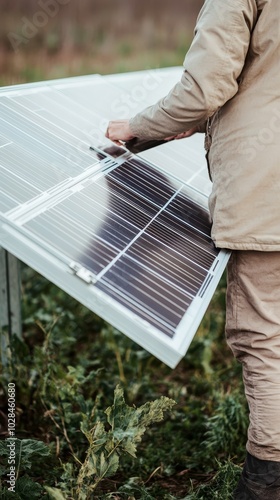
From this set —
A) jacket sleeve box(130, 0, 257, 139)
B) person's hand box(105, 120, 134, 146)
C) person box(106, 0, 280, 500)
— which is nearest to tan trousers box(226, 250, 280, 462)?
person box(106, 0, 280, 500)

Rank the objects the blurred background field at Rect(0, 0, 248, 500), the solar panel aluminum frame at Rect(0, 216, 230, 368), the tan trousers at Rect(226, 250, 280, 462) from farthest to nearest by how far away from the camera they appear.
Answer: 1. the blurred background field at Rect(0, 0, 248, 500)
2. the tan trousers at Rect(226, 250, 280, 462)
3. the solar panel aluminum frame at Rect(0, 216, 230, 368)

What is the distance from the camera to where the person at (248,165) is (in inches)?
99.0

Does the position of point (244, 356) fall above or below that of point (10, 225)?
below

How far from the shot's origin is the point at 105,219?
106 inches

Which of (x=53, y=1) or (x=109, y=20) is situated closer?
(x=53, y=1)

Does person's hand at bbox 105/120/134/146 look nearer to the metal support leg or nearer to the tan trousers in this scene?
the tan trousers

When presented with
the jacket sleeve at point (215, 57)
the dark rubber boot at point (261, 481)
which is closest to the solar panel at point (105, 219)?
the jacket sleeve at point (215, 57)

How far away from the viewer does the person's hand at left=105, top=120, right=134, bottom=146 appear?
3093 millimetres

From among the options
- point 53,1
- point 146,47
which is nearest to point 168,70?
point 146,47

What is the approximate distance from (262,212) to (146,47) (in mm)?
15765

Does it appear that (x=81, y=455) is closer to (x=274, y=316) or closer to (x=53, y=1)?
(x=274, y=316)

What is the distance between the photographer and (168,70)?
6.14 meters

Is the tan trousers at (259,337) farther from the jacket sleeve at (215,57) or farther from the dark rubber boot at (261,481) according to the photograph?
the jacket sleeve at (215,57)

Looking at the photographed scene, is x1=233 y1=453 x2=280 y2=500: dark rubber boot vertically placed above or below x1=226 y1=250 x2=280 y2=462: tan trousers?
below
